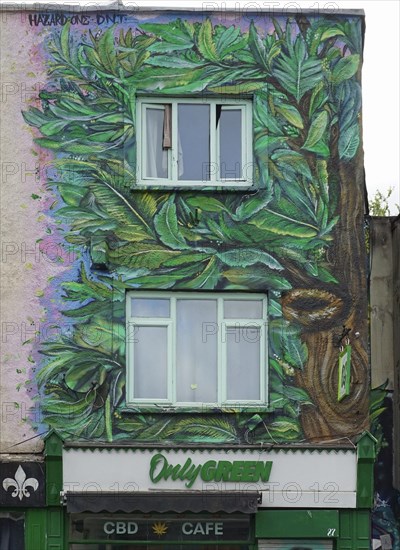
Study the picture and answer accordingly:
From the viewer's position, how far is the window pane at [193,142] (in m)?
20.4

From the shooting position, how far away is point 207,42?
2053 cm

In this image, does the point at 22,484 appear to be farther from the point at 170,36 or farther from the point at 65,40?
the point at 170,36

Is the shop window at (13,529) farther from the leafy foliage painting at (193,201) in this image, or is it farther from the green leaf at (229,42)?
the green leaf at (229,42)

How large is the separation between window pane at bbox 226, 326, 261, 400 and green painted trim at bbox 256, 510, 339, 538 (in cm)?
186

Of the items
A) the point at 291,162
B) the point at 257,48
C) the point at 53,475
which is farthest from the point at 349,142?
the point at 53,475

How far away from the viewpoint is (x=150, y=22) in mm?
20531

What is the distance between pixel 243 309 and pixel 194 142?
2616 mm

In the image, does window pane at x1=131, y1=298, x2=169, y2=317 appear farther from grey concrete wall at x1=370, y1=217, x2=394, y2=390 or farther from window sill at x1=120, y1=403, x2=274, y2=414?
grey concrete wall at x1=370, y1=217, x2=394, y2=390

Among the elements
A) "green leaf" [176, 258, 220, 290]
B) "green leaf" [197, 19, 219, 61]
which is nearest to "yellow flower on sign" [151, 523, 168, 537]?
"green leaf" [176, 258, 220, 290]

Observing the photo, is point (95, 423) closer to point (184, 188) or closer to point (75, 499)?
point (75, 499)

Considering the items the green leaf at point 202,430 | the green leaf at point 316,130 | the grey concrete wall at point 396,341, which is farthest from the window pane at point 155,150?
the grey concrete wall at point 396,341

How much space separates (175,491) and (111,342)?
92.2 inches

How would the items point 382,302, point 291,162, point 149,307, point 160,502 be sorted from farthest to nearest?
point 382,302 → point 291,162 → point 149,307 → point 160,502

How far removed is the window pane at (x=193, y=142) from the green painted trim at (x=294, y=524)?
504cm
